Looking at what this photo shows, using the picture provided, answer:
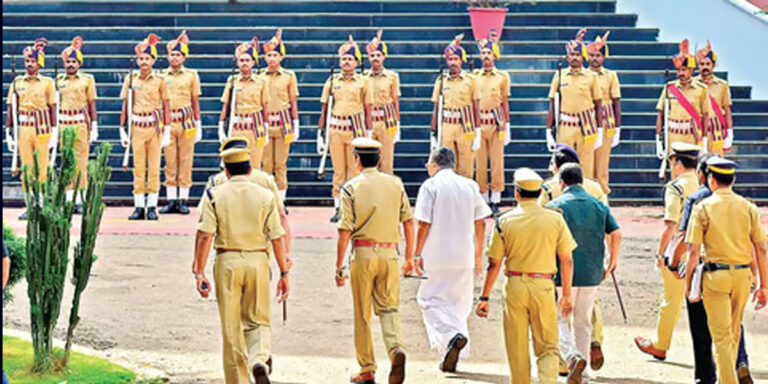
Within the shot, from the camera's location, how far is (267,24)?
83.4ft

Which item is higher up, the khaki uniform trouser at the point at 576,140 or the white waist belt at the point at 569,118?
the white waist belt at the point at 569,118

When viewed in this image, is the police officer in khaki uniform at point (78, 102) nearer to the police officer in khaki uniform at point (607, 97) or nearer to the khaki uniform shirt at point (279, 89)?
the khaki uniform shirt at point (279, 89)

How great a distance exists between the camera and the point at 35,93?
19.9 m

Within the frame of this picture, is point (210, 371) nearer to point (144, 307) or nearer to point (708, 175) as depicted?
point (144, 307)

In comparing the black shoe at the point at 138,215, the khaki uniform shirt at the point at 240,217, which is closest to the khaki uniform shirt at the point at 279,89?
the black shoe at the point at 138,215

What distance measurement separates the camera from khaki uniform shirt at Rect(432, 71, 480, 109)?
66.4 ft

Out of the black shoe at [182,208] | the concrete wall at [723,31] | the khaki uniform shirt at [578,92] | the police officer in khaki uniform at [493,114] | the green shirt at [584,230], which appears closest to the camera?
the green shirt at [584,230]

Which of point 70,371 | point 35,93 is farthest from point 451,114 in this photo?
point 70,371

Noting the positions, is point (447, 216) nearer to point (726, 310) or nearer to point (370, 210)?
point (370, 210)

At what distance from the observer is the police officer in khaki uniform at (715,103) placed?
19.7 metres

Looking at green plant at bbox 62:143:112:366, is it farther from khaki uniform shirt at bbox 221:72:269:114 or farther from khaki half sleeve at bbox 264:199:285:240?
khaki uniform shirt at bbox 221:72:269:114

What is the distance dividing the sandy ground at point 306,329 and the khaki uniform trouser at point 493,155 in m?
4.88

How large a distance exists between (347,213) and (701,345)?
249 centimetres

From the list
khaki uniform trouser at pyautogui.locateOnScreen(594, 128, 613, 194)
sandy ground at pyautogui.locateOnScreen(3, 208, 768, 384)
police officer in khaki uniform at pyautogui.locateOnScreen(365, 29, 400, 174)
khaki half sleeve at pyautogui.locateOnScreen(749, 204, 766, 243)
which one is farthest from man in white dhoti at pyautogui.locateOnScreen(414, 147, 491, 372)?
khaki uniform trouser at pyautogui.locateOnScreen(594, 128, 613, 194)
